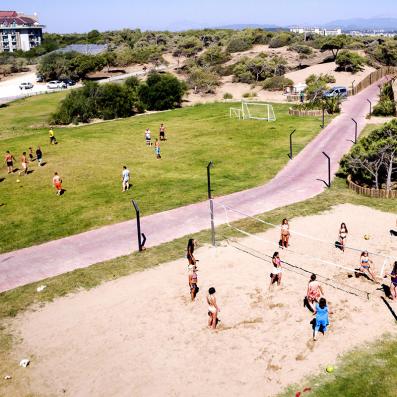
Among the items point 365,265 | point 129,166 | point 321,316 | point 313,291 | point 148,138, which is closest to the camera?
point 321,316

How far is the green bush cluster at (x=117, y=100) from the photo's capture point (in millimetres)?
51250

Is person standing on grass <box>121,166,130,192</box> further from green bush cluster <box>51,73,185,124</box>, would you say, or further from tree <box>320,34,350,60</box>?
tree <box>320,34,350,60</box>

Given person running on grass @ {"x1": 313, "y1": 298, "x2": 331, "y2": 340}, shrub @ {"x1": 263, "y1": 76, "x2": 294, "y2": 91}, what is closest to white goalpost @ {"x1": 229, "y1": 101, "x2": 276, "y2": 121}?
shrub @ {"x1": 263, "y1": 76, "x2": 294, "y2": 91}

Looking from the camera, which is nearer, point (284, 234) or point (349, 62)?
point (284, 234)

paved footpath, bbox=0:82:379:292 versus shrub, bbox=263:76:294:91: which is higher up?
shrub, bbox=263:76:294:91

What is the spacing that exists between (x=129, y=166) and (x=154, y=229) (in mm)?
11447

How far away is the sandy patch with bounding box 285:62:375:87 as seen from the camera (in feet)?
213

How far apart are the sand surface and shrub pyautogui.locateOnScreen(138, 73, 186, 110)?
40314 mm

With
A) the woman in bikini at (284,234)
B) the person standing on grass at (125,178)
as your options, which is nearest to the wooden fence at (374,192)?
the woman in bikini at (284,234)

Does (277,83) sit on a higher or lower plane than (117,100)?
higher

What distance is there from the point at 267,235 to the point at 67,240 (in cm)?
836

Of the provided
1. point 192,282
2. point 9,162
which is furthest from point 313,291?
point 9,162

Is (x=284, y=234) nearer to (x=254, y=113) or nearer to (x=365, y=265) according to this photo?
(x=365, y=265)

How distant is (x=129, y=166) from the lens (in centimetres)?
3131
